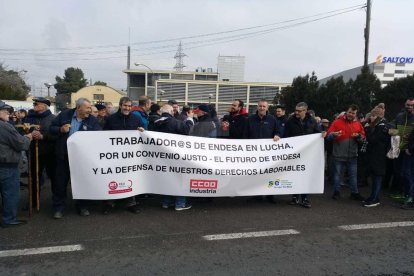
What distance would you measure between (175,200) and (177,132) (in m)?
1.14

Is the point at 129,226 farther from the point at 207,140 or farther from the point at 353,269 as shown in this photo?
the point at 353,269

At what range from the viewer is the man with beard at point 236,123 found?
6566mm

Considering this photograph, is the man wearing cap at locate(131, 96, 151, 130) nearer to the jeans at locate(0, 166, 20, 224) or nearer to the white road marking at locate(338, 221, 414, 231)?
the jeans at locate(0, 166, 20, 224)

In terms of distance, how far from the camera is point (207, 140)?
5.83m

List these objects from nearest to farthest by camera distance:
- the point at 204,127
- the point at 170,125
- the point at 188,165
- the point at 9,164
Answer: the point at 9,164 < the point at 188,165 < the point at 170,125 < the point at 204,127

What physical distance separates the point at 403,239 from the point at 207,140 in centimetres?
312

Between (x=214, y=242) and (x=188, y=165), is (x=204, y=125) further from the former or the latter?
(x=214, y=242)

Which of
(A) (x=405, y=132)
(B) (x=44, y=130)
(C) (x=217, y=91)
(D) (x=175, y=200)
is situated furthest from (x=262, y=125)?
(C) (x=217, y=91)

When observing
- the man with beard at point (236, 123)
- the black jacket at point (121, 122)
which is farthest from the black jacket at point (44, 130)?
the man with beard at point (236, 123)

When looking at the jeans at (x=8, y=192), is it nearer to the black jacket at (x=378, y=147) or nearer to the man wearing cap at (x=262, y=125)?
the man wearing cap at (x=262, y=125)

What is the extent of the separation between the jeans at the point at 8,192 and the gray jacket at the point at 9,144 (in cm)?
12

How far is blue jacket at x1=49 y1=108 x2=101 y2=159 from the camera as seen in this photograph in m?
5.32

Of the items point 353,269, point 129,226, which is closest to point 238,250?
point 353,269

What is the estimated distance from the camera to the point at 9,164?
479cm
